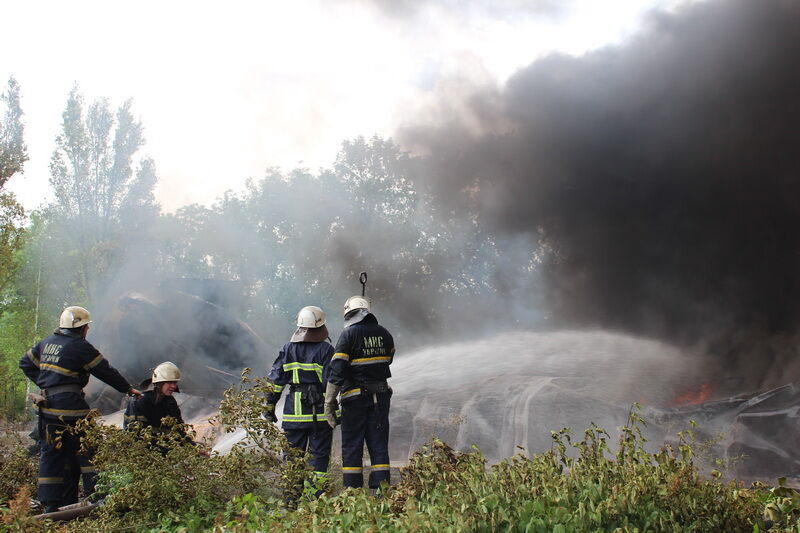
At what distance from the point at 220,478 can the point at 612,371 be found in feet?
20.9

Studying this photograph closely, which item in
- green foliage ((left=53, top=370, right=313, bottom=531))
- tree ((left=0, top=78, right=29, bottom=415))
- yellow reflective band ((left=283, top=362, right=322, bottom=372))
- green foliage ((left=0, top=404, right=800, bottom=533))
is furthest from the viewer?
tree ((left=0, top=78, right=29, bottom=415))

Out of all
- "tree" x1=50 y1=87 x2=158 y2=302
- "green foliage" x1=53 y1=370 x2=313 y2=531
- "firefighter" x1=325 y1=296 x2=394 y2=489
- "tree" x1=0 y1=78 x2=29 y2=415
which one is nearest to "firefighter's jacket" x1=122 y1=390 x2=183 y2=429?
"green foliage" x1=53 y1=370 x2=313 y2=531

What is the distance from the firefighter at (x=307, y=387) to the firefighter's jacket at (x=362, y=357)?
13.6 inches

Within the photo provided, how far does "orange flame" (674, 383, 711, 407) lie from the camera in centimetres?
941

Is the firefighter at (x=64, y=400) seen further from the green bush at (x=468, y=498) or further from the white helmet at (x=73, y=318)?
the green bush at (x=468, y=498)

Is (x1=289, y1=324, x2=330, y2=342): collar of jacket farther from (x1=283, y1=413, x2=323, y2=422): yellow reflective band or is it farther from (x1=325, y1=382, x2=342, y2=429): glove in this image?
(x1=283, y1=413, x2=323, y2=422): yellow reflective band

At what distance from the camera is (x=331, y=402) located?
6.30 meters

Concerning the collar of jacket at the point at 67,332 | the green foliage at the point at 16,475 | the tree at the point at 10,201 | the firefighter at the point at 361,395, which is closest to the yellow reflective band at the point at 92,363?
the collar of jacket at the point at 67,332

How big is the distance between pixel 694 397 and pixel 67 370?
28.5 ft

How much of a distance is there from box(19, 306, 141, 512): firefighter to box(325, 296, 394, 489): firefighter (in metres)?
2.38

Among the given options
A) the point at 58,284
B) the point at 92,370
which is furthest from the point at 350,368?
the point at 58,284

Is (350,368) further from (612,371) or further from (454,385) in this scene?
(612,371)

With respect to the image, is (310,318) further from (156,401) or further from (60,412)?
(60,412)

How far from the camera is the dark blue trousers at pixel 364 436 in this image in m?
6.29
